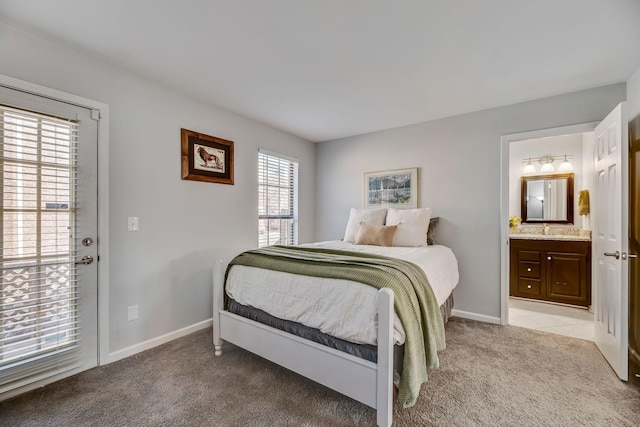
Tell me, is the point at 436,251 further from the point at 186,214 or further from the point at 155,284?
the point at 155,284

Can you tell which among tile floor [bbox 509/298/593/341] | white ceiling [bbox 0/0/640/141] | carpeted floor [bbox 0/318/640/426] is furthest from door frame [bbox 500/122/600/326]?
carpeted floor [bbox 0/318/640/426]

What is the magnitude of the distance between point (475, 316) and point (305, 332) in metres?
2.34

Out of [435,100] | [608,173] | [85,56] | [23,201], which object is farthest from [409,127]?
[23,201]

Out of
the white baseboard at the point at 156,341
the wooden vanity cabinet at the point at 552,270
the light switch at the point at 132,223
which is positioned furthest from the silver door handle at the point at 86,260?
the wooden vanity cabinet at the point at 552,270

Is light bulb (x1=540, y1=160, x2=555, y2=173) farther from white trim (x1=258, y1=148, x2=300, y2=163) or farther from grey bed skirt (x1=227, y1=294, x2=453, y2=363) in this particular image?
grey bed skirt (x1=227, y1=294, x2=453, y2=363)

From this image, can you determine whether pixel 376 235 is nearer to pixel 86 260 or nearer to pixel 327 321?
pixel 327 321

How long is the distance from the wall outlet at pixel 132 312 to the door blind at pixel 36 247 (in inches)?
13.5

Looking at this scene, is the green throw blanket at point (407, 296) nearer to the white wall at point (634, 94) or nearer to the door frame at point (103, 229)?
the door frame at point (103, 229)

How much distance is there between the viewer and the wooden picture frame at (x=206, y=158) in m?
2.70

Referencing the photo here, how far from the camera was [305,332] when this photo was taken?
1.82 metres

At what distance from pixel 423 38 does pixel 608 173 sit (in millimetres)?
1807

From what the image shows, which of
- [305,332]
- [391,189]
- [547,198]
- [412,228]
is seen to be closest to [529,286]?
[547,198]

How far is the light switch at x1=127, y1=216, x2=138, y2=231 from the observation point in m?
2.31

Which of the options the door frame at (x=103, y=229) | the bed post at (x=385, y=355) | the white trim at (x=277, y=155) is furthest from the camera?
the white trim at (x=277, y=155)
